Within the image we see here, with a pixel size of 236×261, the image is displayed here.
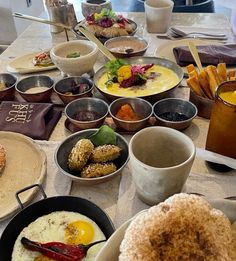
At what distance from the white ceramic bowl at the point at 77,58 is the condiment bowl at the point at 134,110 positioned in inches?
9.6

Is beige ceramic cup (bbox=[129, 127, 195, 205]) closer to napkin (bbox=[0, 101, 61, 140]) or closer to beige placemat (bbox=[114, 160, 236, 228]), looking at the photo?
beige placemat (bbox=[114, 160, 236, 228])

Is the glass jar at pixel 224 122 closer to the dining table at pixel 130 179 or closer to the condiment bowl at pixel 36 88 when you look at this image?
the dining table at pixel 130 179

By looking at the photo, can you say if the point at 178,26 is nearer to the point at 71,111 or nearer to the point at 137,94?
the point at 137,94

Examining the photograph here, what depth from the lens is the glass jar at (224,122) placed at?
716 millimetres

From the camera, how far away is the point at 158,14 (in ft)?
4.97

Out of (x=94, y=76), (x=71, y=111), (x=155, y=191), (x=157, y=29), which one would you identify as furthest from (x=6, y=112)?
(x=157, y=29)

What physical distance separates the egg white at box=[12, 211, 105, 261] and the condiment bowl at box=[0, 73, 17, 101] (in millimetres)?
555

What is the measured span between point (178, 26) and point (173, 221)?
1.38 m

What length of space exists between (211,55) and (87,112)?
1.81 ft

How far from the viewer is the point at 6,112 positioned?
1.02m

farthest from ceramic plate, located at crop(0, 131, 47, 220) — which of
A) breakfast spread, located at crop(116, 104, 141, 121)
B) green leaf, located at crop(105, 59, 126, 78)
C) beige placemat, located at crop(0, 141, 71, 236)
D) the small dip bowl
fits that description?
the small dip bowl

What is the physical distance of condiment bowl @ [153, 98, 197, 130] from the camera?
920 mm

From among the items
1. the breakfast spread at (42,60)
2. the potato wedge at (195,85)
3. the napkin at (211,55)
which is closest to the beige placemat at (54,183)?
the potato wedge at (195,85)

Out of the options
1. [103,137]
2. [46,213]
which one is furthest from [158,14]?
[46,213]
